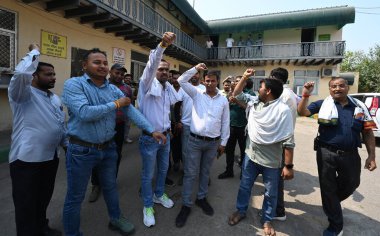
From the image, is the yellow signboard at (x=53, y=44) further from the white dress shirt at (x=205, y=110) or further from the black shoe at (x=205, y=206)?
the black shoe at (x=205, y=206)

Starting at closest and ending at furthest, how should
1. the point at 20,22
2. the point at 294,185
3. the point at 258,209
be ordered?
1. the point at 258,209
2. the point at 294,185
3. the point at 20,22

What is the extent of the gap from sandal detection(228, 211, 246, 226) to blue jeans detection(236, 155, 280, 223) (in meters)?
0.05

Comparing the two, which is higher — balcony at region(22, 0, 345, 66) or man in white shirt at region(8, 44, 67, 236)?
balcony at region(22, 0, 345, 66)

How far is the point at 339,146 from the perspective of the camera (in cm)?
249

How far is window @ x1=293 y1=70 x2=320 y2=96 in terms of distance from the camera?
1602 cm

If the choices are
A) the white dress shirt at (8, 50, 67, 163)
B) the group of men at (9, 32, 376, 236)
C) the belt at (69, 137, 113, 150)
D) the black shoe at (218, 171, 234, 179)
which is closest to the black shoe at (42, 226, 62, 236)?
the group of men at (9, 32, 376, 236)

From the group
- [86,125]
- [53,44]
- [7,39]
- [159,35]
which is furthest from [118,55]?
[86,125]

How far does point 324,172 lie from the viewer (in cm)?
259

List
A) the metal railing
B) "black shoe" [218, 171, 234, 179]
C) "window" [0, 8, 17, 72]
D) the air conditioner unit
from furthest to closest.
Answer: the air conditioner unit < the metal railing < "window" [0, 8, 17, 72] < "black shoe" [218, 171, 234, 179]

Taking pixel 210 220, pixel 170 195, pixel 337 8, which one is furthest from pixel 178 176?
pixel 337 8

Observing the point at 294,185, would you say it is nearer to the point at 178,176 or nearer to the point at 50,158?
the point at 178,176

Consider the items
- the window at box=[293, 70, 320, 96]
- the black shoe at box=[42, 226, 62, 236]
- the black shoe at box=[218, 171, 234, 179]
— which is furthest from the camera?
the window at box=[293, 70, 320, 96]

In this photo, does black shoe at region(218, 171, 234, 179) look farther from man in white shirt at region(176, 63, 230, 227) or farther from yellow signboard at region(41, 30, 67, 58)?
yellow signboard at region(41, 30, 67, 58)

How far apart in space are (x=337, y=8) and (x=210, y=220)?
16283 mm
